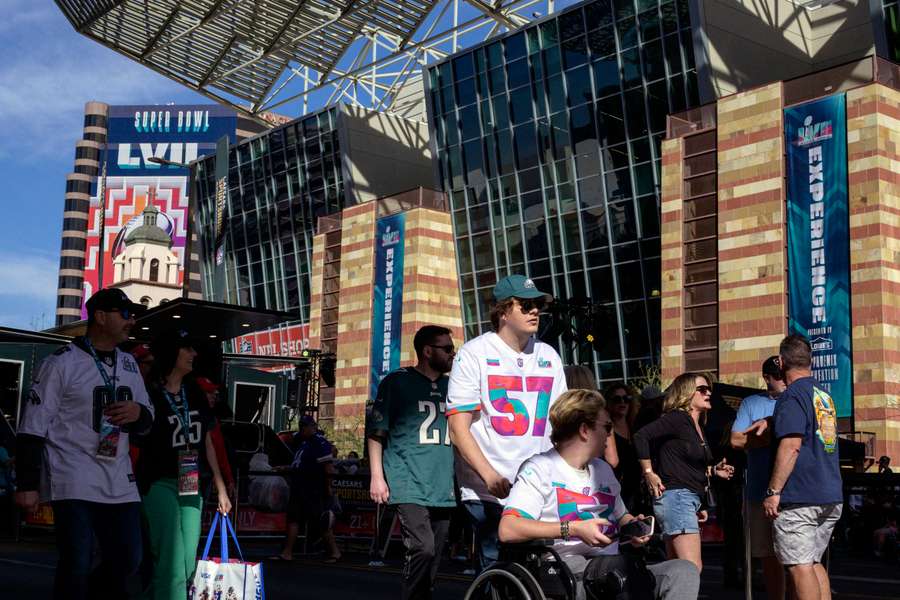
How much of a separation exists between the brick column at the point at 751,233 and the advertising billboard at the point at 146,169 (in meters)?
95.2

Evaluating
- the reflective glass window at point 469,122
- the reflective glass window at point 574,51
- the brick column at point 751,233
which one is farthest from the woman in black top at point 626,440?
the reflective glass window at point 469,122

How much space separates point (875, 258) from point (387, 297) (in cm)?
3040

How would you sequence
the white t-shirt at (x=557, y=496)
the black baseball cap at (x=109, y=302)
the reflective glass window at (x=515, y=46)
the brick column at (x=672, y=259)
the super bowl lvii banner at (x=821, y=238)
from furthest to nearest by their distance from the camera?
the reflective glass window at (x=515, y=46) < the brick column at (x=672, y=259) < the super bowl lvii banner at (x=821, y=238) < the black baseball cap at (x=109, y=302) < the white t-shirt at (x=557, y=496)

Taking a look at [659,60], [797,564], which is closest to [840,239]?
[659,60]

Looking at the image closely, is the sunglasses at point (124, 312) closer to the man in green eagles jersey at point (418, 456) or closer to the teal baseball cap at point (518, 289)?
the man in green eagles jersey at point (418, 456)

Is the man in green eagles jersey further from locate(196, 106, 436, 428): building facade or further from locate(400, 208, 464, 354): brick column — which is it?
locate(400, 208, 464, 354): brick column

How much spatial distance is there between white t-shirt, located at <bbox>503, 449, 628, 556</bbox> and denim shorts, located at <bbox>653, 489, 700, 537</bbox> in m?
3.37

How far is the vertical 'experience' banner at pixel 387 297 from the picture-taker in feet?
217

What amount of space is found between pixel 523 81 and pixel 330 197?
18.4 meters

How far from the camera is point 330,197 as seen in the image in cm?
7225

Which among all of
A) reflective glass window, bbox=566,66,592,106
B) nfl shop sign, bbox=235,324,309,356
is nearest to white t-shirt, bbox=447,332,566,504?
reflective glass window, bbox=566,66,592,106

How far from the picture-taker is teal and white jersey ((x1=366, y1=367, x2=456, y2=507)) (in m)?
6.95

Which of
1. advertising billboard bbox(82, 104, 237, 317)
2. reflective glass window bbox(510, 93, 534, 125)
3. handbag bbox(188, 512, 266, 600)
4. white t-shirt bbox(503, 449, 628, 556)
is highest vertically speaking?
advertising billboard bbox(82, 104, 237, 317)

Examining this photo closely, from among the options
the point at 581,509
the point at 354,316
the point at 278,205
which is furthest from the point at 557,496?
the point at 278,205
